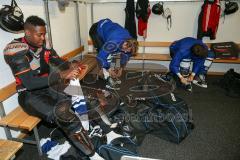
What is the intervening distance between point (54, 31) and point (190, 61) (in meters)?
2.01

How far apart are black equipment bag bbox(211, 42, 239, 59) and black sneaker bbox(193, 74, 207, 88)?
1.42 ft

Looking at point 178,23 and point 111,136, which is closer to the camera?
point 111,136

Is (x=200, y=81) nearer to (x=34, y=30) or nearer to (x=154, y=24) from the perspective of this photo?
(x=154, y=24)

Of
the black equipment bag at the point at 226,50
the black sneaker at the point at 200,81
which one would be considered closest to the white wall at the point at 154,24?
the black equipment bag at the point at 226,50

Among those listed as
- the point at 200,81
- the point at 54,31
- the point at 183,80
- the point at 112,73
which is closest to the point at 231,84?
the point at 200,81

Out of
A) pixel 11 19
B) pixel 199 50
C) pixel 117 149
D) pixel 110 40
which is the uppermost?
pixel 11 19

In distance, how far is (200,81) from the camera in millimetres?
3340

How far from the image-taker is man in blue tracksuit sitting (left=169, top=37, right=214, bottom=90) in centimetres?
287

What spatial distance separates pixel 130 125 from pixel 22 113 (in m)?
0.99

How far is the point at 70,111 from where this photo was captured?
143 centimetres

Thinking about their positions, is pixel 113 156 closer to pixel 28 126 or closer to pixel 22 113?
pixel 28 126

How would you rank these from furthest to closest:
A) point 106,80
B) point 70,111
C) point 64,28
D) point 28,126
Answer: point 64,28 → point 106,80 → point 28,126 → point 70,111

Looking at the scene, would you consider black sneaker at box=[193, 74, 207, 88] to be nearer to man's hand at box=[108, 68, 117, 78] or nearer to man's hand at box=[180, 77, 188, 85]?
man's hand at box=[180, 77, 188, 85]

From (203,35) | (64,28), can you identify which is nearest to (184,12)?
(203,35)
